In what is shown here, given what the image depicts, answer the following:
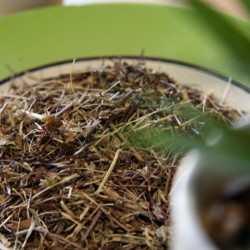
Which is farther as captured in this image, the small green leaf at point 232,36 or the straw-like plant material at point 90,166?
the straw-like plant material at point 90,166

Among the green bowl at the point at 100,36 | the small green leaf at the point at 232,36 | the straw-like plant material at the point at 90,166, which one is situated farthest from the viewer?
the green bowl at the point at 100,36

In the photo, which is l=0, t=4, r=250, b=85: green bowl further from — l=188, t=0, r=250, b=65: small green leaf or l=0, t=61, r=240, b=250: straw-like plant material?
l=188, t=0, r=250, b=65: small green leaf

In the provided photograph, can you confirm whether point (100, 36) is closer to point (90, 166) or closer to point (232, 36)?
point (90, 166)

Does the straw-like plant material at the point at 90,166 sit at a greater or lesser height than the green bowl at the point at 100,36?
lesser

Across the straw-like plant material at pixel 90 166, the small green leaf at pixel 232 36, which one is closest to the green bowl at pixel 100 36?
the straw-like plant material at pixel 90 166

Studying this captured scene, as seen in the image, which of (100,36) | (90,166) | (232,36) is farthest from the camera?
(100,36)

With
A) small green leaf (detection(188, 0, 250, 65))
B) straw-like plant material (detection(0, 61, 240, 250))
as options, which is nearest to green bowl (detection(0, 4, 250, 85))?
straw-like plant material (detection(0, 61, 240, 250))

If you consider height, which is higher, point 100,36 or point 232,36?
point 100,36

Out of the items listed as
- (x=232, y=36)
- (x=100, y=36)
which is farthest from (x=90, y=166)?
(x=100, y=36)

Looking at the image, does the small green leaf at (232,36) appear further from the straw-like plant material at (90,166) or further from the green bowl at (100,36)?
the green bowl at (100,36)
